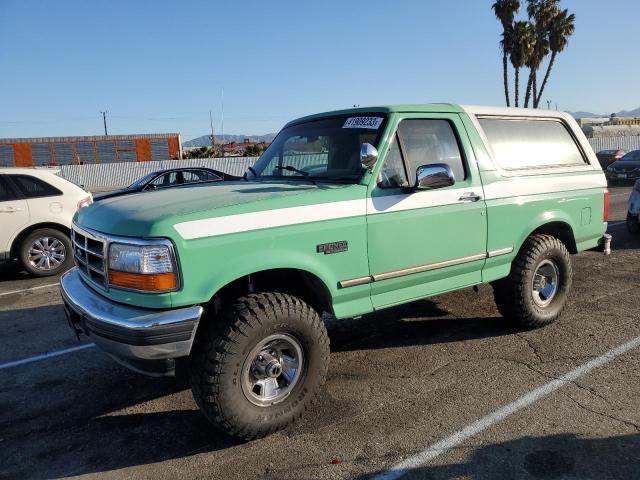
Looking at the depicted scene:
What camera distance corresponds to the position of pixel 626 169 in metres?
20.2

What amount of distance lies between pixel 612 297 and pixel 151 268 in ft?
17.0

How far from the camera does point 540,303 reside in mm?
4965

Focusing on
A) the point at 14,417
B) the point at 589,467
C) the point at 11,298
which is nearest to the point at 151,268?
the point at 14,417

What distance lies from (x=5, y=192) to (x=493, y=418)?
7662mm

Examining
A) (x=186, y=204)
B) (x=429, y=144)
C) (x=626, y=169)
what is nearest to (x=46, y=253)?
(x=186, y=204)

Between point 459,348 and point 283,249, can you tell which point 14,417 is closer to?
point 283,249

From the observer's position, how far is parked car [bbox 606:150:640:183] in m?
20.1

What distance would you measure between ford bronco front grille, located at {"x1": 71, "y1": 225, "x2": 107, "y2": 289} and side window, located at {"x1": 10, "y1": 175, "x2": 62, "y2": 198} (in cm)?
509

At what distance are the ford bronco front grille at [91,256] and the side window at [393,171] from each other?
6.28ft

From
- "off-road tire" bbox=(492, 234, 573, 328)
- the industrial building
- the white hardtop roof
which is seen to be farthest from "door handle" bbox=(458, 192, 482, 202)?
the industrial building

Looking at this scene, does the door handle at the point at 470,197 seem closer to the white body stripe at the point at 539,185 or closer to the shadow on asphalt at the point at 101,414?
the white body stripe at the point at 539,185

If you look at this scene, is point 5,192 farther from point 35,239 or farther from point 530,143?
point 530,143

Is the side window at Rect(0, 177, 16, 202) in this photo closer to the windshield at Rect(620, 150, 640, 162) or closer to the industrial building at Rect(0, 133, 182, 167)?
the windshield at Rect(620, 150, 640, 162)

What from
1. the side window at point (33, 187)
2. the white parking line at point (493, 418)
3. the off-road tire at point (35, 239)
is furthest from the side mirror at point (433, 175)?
the side window at point (33, 187)
